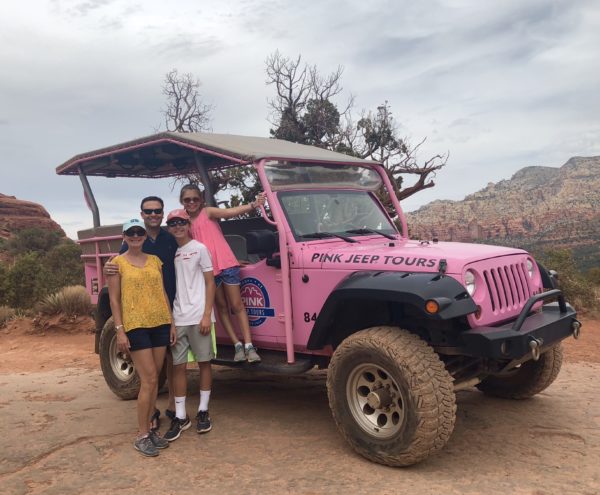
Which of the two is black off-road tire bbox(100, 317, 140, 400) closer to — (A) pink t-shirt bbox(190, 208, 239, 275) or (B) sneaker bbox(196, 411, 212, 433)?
(B) sneaker bbox(196, 411, 212, 433)

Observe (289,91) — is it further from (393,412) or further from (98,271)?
(393,412)

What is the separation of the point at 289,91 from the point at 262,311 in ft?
59.5

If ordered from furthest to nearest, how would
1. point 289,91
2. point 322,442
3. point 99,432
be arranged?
point 289,91 < point 99,432 < point 322,442

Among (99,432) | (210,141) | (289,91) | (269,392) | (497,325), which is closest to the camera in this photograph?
(497,325)

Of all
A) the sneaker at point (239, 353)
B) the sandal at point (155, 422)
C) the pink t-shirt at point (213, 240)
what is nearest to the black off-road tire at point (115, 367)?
the sandal at point (155, 422)

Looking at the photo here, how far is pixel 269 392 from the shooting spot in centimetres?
562

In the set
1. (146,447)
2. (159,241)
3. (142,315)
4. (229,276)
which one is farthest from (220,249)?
(146,447)

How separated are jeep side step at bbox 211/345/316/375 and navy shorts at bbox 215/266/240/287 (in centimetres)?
64

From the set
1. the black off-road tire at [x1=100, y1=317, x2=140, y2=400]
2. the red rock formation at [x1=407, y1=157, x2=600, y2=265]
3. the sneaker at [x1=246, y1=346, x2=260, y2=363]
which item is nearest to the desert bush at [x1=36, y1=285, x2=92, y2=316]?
the black off-road tire at [x1=100, y1=317, x2=140, y2=400]

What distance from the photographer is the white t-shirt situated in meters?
4.24

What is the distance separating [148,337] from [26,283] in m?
11.5

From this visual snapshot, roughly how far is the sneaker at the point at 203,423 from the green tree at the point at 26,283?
10423mm

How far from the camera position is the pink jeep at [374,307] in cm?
344

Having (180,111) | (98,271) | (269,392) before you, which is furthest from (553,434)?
(180,111)
